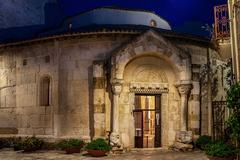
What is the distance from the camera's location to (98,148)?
1458 centimetres

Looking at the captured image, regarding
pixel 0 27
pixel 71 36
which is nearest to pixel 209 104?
pixel 71 36

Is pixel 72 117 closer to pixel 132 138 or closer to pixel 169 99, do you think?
pixel 132 138

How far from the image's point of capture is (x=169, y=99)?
17234 millimetres

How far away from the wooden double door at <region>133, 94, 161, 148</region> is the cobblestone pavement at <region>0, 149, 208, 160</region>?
4.90 ft

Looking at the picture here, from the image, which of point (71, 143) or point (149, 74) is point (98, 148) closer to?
point (71, 143)

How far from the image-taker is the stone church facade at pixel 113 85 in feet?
53.8

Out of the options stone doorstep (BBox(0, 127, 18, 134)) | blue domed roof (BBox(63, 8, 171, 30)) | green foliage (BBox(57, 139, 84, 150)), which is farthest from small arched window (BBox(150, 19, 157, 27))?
stone doorstep (BBox(0, 127, 18, 134))

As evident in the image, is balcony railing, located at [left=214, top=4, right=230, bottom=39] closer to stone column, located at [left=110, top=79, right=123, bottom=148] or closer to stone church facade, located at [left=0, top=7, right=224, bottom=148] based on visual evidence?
stone church facade, located at [left=0, top=7, right=224, bottom=148]

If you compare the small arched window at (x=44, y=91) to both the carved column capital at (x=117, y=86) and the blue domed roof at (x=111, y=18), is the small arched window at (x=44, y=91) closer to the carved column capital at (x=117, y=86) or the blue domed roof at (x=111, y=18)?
the carved column capital at (x=117, y=86)

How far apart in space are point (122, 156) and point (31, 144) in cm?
469

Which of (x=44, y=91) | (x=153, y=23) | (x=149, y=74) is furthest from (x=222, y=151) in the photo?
(x=153, y=23)

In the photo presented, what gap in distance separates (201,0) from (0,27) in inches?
1685

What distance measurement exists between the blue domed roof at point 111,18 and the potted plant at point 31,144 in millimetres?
7200

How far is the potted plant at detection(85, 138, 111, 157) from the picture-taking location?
1459 centimetres
